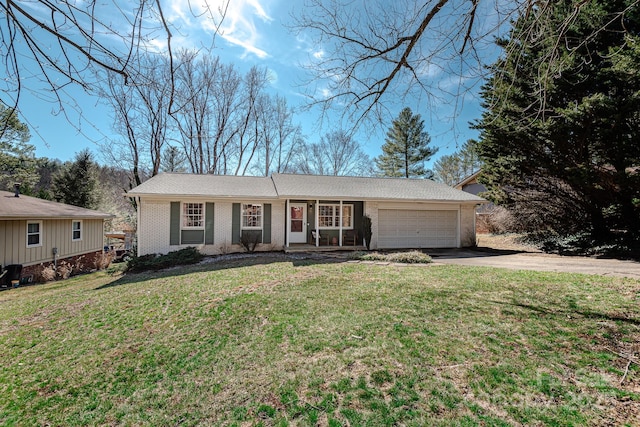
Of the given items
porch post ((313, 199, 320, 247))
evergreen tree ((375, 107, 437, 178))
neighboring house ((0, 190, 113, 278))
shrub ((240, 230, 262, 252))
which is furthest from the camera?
evergreen tree ((375, 107, 437, 178))

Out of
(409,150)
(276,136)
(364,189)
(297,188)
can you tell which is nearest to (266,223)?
(297,188)

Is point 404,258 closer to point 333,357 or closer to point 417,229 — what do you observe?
point 417,229

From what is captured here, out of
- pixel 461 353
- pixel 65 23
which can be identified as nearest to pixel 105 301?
pixel 65 23

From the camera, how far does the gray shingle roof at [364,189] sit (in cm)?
1287

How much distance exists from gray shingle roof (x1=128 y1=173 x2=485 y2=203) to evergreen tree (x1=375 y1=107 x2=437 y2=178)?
608 inches

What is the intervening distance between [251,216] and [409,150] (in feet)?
76.8

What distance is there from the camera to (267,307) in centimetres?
521

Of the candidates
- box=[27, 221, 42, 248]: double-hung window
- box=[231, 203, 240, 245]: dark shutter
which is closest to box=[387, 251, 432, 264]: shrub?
box=[231, 203, 240, 245]: dark shutter

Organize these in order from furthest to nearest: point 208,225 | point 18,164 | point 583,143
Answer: point 18,164, point 208,225, point 583,143

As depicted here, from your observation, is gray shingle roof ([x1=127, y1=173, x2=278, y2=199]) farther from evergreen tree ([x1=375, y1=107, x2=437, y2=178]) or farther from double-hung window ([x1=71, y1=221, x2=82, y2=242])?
evergreen tree ([x1=375, y1=107, x2=437, y2=178])

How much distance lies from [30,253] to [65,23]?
1420cm

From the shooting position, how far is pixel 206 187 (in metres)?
13.0

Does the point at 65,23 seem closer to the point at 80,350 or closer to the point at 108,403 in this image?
the point at 108,403

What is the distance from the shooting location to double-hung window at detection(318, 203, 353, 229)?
14.0 meters
